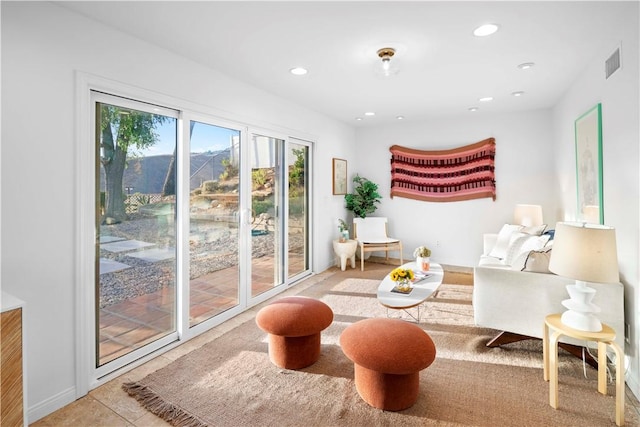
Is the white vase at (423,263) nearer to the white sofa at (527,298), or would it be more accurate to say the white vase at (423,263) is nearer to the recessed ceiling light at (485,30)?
the white sofa at (527,298)

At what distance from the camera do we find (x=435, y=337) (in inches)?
119

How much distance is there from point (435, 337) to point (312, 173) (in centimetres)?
289

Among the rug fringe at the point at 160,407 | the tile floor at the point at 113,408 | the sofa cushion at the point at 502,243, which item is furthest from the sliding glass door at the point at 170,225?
the sofa cushion at the point at 502,243

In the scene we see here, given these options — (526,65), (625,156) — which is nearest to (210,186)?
(526,65)

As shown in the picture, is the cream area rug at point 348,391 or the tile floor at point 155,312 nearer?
the cream area rug at point 348,391

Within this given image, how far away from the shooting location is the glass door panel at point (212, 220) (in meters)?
3.17

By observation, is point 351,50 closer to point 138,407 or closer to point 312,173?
point 312,173

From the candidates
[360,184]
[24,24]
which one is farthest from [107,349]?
[360,184]

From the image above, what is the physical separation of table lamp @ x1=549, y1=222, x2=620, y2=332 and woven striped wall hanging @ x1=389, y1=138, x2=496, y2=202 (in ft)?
11.7

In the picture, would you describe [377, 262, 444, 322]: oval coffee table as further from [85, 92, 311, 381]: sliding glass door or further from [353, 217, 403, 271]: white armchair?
[353, 217, 403, 271]: white armchair

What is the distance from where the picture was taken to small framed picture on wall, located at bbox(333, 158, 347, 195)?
569cm

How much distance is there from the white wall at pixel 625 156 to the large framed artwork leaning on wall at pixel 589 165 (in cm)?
9

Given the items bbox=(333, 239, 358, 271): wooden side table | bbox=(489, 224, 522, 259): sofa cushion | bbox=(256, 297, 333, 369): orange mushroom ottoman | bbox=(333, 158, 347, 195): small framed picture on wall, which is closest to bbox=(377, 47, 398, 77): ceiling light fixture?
bbox=(256, 297, 333, 369): orange mushroom ottoman

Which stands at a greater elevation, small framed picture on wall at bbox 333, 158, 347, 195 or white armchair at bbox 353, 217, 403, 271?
small framed picture on wall at bbox 333, 158, 347, 195
